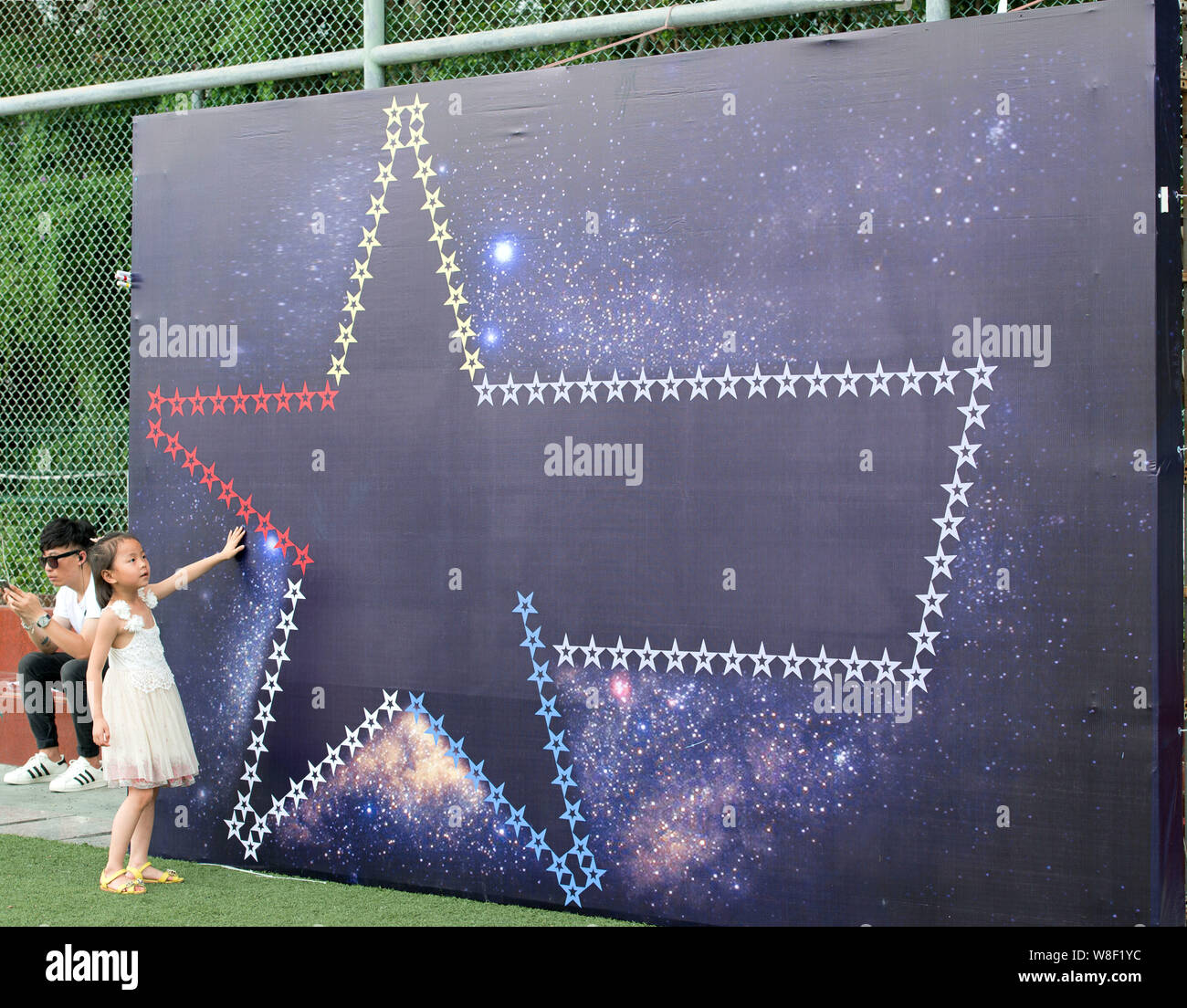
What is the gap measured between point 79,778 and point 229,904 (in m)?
2.45

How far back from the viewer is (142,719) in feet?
18.0

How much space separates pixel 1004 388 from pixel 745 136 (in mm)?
1309

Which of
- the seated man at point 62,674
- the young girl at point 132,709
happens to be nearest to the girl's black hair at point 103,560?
the young girl at point 132,709

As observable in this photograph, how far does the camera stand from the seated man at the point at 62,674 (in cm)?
725

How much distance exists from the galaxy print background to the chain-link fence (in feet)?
3.39

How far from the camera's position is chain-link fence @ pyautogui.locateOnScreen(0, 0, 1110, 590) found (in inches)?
275

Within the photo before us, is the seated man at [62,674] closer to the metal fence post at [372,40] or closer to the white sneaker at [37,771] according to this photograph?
the white sneaker at [37,771]

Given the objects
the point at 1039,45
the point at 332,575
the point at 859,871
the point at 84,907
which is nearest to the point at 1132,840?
the point at 859,871

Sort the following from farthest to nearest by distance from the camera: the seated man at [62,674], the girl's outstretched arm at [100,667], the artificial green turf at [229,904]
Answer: the seated man at [62,674], the girl's outstretched arm at [100,667], the artificial green turf at [229,904]

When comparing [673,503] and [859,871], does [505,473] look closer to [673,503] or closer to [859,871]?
[673,503]

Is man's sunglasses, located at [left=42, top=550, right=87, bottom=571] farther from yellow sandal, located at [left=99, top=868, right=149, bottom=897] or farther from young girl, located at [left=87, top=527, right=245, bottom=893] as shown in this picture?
yellow sandal, located at [left=99, top=868, right=149, bottom=897]

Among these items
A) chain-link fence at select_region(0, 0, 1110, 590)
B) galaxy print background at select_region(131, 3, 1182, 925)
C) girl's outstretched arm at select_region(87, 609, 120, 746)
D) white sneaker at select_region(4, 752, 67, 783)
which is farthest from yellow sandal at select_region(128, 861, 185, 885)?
chain-link fence at select_region(0, 0, 1110, 590)

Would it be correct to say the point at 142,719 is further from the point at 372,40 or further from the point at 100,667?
the point at 372,40
